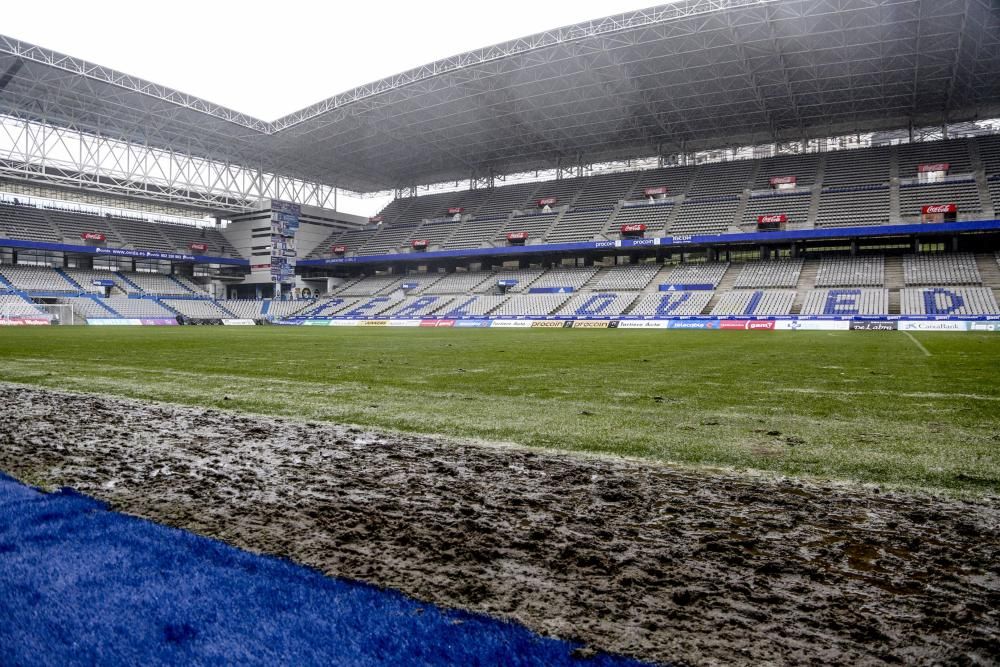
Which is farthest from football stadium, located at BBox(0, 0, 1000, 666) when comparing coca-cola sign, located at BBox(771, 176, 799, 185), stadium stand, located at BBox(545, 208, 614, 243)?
stadium stand, located at BBox(545, 208, 614, 243)

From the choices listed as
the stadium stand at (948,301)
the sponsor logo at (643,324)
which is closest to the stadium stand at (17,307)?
the sponsor logo at (643,324)

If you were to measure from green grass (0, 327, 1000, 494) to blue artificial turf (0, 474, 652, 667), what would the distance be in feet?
6.52

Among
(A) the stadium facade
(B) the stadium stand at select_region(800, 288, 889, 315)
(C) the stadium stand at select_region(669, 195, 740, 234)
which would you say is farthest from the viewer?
(C) the stadium stand at select_region(669, 195, 740, 234)

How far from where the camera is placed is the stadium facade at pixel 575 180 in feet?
95.8

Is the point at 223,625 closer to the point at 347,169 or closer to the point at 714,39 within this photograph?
the point at 714,39

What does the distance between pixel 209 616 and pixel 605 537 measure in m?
1.21

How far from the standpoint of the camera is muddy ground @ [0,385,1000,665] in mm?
1358

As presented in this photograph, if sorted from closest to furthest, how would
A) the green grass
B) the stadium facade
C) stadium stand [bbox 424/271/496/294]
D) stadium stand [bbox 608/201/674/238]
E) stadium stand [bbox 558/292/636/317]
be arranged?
the green grass < the stadium facade < stadium stand [bbox 558/292/636/317] < stadium stand [bbox 608/201/674/238] < stadium stand [bbox 424/271/496/294]

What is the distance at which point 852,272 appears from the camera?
109ft

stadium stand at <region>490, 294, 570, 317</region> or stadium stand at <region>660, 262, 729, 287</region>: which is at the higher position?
stadium stand at <region>660, 262, 729, 287</region>

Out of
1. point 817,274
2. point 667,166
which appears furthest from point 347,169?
point 817,274

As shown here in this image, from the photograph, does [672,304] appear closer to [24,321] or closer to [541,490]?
[541,490]

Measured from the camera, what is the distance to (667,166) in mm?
46281

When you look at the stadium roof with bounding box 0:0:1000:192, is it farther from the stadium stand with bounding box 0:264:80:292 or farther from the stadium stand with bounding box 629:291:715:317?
the stadium stand with bounding box 629:291:715:317
